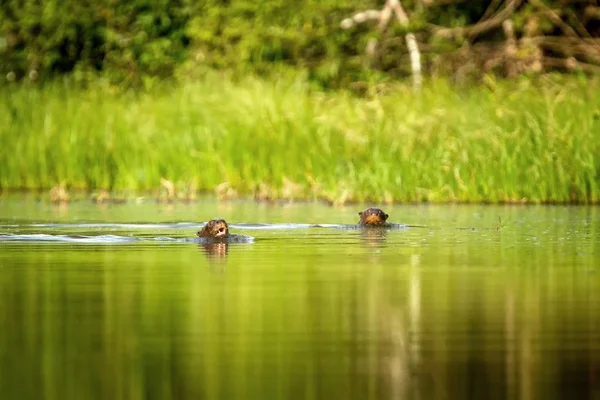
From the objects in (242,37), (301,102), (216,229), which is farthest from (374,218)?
(242,37)

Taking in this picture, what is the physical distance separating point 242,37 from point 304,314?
23.7 metres

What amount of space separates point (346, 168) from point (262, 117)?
84.8 inches

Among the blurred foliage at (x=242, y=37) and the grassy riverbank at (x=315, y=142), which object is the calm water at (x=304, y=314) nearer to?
the grassy riverbank at (x=315, y=142)

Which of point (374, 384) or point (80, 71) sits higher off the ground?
point (80, 71)

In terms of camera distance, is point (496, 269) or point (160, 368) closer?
point (160, 368)

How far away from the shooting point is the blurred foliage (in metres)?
32.3

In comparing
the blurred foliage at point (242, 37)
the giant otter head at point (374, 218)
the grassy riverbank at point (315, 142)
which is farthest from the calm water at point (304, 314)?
the blurred foliage at point (242, 37)

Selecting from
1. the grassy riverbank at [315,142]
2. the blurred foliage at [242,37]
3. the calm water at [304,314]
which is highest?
the blurred foliage at [242,37]

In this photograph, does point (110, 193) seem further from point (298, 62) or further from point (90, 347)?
point (90, 347)

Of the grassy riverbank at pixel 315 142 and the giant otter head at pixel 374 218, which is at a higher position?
the grassy riverbank at pixel 315 142

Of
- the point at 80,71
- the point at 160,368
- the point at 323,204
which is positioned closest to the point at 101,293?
the point at 160,368

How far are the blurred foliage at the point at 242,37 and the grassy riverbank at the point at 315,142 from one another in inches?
196

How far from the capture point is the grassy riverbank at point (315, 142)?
69.2 feet

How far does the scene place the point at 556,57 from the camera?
33.7m
